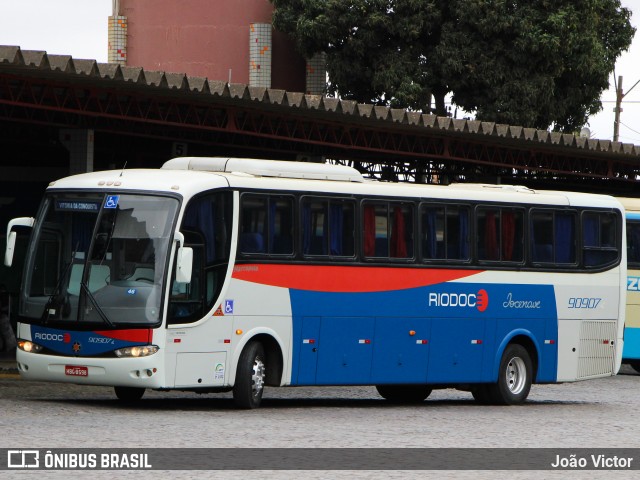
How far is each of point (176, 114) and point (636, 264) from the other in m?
9.87

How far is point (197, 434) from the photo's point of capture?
14117 millimetres

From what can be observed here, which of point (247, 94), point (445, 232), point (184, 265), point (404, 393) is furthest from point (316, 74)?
point (184, 265)

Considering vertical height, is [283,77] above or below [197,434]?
above

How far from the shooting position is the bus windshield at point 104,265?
54.3 ft

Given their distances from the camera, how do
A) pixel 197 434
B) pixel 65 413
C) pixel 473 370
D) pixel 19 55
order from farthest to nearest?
pixel 19 55 → pixel 473 370 → pixel 65 413 → pixel 197 434

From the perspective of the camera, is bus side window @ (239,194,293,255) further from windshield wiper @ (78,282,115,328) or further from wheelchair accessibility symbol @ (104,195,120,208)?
windshield wiper @ (78,282,115,328)

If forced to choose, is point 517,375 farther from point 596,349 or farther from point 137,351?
point 137,351

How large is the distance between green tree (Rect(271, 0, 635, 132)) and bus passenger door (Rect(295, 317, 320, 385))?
3388 centimetres

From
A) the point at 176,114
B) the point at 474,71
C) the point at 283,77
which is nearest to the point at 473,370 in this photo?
the point at 176,114

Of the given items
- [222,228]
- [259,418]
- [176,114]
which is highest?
[176,114]

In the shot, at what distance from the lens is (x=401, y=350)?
19.4 m

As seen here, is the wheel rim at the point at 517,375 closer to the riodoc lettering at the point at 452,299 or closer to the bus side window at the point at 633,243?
the riodoc lettering at the point at 452,299

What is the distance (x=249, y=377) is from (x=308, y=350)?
45.2 inches

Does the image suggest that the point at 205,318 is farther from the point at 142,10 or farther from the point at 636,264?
the point at 142,10
